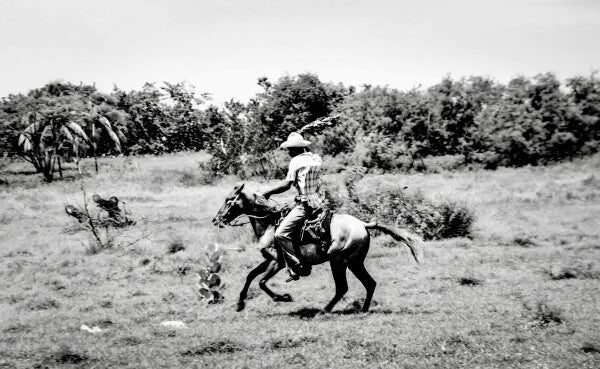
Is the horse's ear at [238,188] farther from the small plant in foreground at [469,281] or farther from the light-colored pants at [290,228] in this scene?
the small plant in foreground at [469,281]

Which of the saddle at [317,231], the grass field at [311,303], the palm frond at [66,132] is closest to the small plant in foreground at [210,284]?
the grass field at [311,303]

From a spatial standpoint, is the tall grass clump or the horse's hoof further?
the tall grass clump

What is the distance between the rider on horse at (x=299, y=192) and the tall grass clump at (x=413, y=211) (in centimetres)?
736

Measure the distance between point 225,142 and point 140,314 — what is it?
1104 inches

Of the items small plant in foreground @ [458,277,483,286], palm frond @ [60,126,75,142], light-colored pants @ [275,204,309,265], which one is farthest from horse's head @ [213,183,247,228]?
palm frond @ [60,126,75,142]

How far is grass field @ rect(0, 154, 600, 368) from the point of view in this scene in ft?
20.6

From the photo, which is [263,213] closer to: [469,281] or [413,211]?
[469,281]

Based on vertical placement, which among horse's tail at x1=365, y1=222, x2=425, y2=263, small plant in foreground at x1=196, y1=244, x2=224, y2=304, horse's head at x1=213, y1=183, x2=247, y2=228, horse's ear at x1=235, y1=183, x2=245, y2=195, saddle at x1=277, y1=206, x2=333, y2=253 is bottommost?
small plant in foreground at x1=196, y1=244, x2=224, y2=304

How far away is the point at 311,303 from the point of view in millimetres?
8922

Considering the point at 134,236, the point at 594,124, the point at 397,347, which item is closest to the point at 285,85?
the point at 594,124

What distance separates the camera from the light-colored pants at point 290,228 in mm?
8000

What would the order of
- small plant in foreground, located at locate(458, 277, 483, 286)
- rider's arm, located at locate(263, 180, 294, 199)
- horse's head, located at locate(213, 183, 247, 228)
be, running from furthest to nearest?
small plant in foreground, located at locate(458, 277, 483, 286) → horse's head, located at locate(213, 183, 247, 228) → rider's arm, located at locate(263, 180, 294, 199)

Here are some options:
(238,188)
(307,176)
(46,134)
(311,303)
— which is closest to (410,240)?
(311,303)

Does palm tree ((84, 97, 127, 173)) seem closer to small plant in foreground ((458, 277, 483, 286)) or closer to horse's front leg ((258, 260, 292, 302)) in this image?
horse's front leg ((258, 260, 292, 302))
